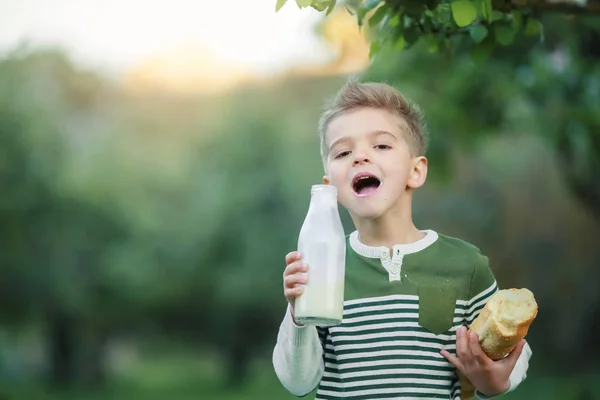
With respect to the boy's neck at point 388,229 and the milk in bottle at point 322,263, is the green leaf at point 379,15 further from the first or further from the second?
the milk in bottle at point 322,263

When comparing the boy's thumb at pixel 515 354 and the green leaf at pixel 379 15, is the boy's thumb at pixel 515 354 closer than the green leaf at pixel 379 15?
Yes

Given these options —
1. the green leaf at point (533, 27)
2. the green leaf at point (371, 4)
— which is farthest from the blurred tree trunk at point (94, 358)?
the green leaf at point (371, 4)

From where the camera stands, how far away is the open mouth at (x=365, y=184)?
99.3 inches

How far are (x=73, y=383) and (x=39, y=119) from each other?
518 centimetres

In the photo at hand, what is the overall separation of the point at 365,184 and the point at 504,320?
55 cm

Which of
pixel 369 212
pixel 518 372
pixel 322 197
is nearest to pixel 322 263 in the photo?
pixel 322 197

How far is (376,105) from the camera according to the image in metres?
2.64

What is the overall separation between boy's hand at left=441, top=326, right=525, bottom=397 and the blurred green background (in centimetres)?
1141

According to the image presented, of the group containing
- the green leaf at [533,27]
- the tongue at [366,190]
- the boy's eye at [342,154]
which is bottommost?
the tongue at [366,190]

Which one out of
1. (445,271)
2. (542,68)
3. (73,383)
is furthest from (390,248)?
(73,383)

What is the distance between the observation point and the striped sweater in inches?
96.4

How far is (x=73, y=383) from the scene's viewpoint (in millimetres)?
16219

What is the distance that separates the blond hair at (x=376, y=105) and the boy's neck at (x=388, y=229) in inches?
8.3

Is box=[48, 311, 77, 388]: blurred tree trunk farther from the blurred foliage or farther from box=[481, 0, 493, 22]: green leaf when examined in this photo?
box=[481, 0, 493, 22]: green leaf
